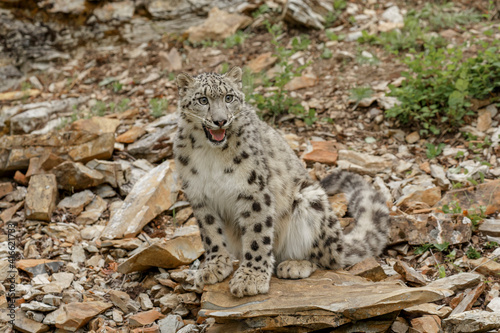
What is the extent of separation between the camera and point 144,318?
5461mm

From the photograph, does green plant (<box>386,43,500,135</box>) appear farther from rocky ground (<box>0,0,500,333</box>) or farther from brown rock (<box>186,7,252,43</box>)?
brown rock (<box>186,7,252,43</box>)

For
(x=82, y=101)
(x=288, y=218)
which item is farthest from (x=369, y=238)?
(x=82, y=101)

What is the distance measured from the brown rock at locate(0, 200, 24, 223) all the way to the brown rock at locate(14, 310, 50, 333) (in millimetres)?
2108

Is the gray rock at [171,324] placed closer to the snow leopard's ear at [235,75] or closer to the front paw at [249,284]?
the front paw at [249,284]

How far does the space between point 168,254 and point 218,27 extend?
6.75m

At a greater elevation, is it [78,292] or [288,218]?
[288,218]

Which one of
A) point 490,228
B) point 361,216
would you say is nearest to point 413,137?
point 361,216

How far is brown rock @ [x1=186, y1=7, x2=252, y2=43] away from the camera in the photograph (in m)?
11.5

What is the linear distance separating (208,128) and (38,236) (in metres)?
3.12

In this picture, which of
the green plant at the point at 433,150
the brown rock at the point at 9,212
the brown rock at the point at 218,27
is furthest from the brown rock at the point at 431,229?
the brown rock at the point at 218,27

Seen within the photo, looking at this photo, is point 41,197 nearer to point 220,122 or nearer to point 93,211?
point 93,211

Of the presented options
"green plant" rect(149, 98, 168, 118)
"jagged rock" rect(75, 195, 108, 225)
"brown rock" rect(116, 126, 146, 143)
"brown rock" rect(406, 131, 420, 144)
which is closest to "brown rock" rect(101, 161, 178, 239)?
"jagged rock" rect(75, 195, 108, 225)

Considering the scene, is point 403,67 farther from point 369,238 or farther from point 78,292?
point 78,292

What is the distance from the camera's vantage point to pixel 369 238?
6129mm
